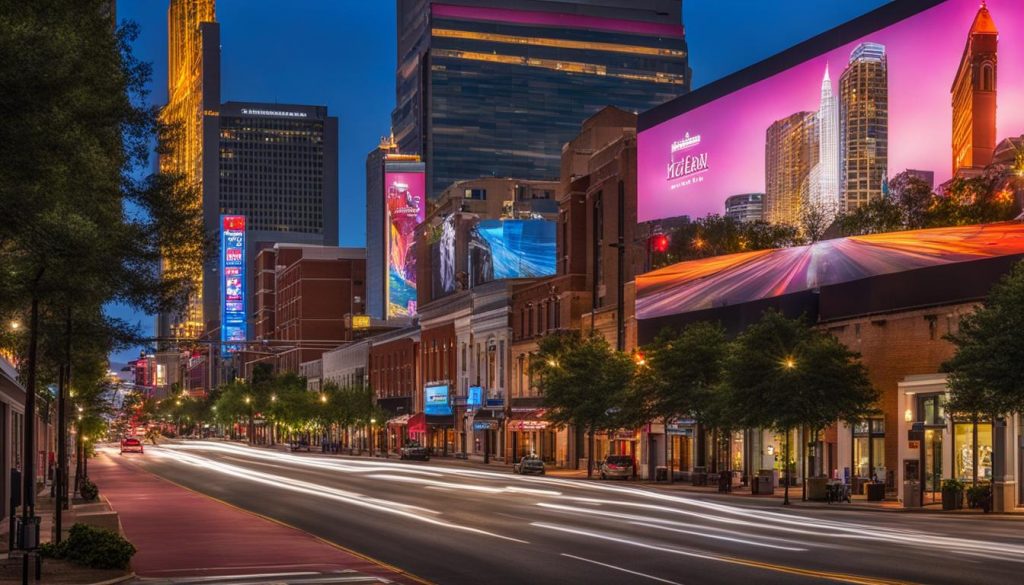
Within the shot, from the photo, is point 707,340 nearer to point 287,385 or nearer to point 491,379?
point 491,379

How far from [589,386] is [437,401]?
166 ft

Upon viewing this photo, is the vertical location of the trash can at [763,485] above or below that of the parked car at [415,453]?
above

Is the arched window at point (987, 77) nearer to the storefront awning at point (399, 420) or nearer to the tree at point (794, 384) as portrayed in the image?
the tree at point (794, 384)

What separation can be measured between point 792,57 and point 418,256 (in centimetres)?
7817

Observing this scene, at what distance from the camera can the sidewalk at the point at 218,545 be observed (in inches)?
1063

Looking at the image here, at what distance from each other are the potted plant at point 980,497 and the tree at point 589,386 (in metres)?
28.4

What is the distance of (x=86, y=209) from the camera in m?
22.4

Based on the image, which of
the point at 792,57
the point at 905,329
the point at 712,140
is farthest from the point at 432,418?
the point at 905,329

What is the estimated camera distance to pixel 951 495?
155 ft

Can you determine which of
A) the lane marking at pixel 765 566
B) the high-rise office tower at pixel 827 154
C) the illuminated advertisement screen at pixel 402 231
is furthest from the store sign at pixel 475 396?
the lane marking at pixel 765 566

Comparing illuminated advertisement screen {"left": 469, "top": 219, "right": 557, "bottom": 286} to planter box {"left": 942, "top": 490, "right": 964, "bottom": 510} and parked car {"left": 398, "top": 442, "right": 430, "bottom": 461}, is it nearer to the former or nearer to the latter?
parked car {"left": 398, "top": 442, "right": 430, "bottom": 461}

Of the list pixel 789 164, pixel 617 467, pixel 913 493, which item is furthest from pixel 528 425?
pixel 913 493

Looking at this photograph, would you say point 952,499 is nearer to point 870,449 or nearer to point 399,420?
point 870,449

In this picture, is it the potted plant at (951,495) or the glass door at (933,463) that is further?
the glass door at (933,463)
